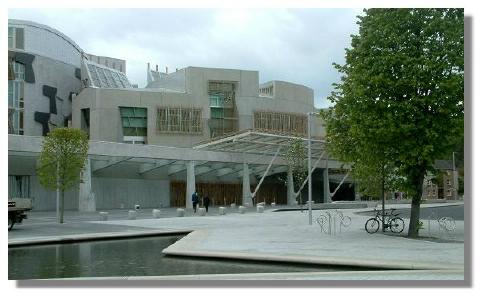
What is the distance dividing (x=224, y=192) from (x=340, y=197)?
24.2 m

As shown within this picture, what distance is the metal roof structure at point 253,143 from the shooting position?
50719mm

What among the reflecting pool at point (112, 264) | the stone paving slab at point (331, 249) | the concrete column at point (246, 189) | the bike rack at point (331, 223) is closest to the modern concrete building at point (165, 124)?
the concrete column at point (246, 189)

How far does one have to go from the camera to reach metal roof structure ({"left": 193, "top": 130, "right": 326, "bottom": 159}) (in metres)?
50.7

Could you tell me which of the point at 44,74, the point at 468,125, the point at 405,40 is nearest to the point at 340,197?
the point at 44,74

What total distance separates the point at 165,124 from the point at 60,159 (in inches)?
1387

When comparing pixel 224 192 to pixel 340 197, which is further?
pixel 340 197

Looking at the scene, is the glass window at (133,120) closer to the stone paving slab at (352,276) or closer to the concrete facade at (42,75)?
the concrete facade at (42,75)

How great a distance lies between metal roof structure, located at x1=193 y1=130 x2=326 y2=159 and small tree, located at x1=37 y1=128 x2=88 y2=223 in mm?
23524

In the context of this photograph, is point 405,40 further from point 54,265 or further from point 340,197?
point 340,197

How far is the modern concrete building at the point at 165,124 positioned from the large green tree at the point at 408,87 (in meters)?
28.7

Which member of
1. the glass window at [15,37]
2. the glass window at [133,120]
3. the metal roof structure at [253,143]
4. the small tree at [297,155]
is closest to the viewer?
the small tree at [297,155]

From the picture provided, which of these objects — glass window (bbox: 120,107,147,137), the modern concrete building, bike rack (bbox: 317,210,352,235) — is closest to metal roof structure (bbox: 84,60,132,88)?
the modern concrete building

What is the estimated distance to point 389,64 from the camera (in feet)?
56.2

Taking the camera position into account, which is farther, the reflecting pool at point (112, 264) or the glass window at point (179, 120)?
the glass window at point (179, 120)
